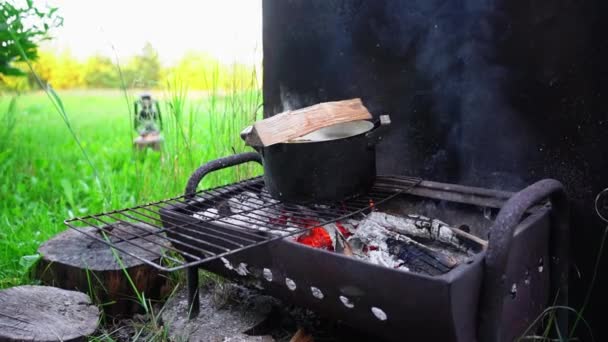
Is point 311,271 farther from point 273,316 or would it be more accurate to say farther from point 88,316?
point 88,316

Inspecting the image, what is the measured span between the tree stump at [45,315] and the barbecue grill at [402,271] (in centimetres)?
41

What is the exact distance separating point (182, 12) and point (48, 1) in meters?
1.55

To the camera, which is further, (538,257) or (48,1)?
(48,1)

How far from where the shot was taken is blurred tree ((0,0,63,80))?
3105mm

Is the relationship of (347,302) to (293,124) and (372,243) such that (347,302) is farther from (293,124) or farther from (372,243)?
(293,124)

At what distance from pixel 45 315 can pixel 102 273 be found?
331mm

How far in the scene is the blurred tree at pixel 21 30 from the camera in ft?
10.2

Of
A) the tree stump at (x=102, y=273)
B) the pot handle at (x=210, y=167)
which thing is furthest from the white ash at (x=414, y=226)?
the tree stump at (x=102, y=273)

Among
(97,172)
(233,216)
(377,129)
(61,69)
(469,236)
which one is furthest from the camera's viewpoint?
(61,69)

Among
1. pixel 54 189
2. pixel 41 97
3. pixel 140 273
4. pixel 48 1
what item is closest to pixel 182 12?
pixel 48 1

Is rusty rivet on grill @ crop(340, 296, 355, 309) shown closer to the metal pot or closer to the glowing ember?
the glowing ember

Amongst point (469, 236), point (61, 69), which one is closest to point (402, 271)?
point (469, 236)

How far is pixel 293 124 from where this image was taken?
1772 mm

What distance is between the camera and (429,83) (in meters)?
2.17
